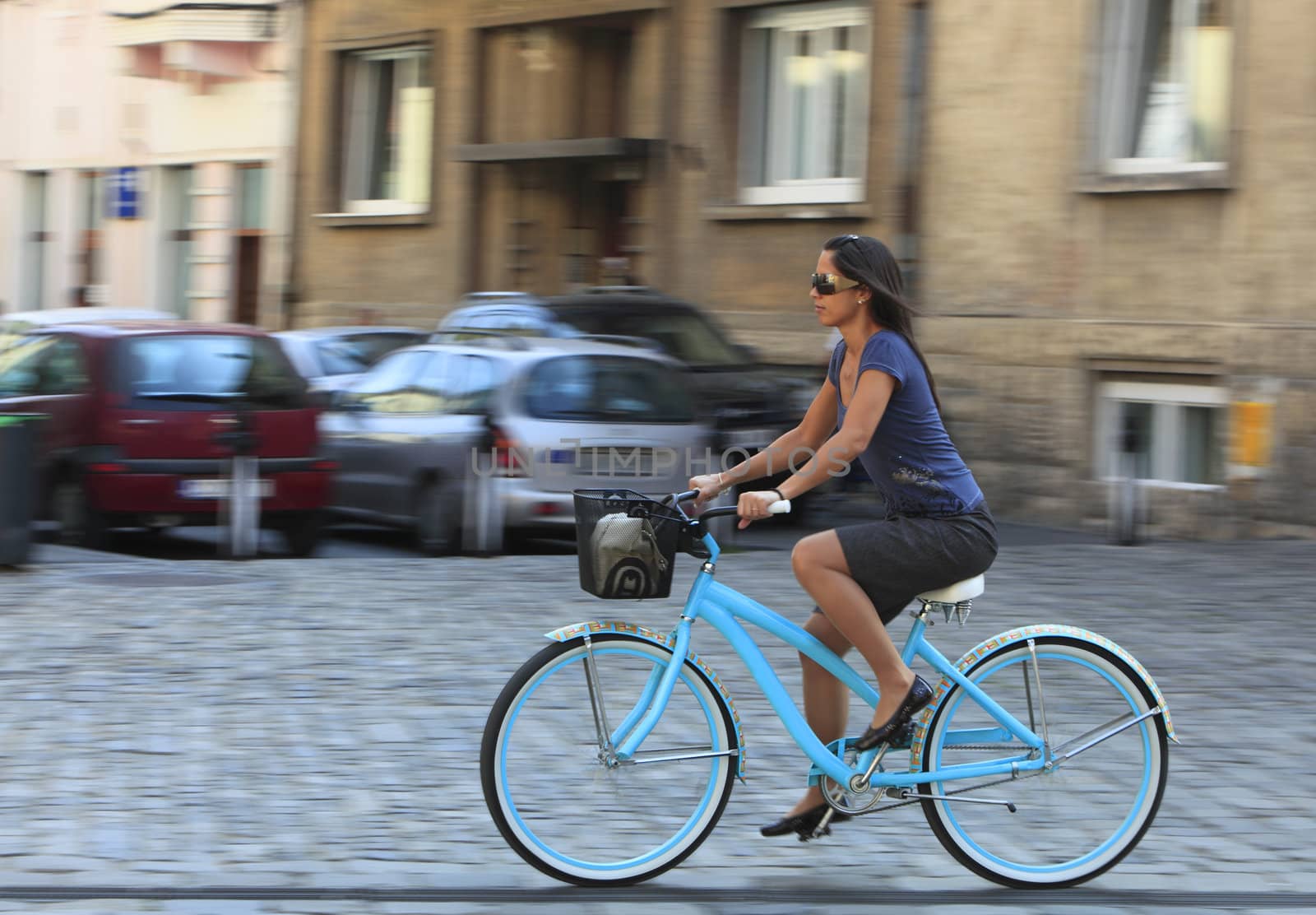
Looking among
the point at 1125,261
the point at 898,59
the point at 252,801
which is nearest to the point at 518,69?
the point at 898,59

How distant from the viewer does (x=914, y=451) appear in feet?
16.1

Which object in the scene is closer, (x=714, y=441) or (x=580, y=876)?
(x=580, y=876)

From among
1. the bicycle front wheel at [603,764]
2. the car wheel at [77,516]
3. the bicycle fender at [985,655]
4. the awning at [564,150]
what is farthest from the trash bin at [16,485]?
the awning at [564,150]

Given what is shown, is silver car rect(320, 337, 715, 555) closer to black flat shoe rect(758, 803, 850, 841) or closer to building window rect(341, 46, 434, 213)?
black flat shoe rect(758, 803, 850, 841)

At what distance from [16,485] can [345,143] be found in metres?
15.9

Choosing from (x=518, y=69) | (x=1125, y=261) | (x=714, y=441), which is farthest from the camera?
(x=518, y=69)

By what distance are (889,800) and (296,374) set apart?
8.26 m

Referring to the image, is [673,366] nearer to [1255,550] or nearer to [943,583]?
[1255,550]

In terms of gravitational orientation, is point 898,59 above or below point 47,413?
above

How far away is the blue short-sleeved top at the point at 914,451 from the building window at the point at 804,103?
13491mm

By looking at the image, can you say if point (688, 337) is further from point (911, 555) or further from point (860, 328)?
point (911, 555)

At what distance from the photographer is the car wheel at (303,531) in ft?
41.4

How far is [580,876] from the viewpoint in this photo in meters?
4.95

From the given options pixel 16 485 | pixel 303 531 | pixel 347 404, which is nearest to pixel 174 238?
pixel 347 404
